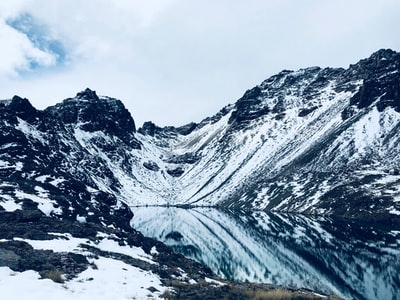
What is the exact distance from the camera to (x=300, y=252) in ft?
290

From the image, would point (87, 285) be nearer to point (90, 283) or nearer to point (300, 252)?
point (90, 283)

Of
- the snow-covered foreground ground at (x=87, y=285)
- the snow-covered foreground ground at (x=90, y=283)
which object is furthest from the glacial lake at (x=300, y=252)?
the snow-covered foreground ground at (x=87, y=285)

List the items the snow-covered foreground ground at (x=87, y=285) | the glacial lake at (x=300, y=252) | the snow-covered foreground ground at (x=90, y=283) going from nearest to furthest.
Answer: the snow-covered foreground ground at (x=87, y=285)
the snow-covered foreground ground at (x=90, y=283)
the glacial lake at (x=300, y=252)

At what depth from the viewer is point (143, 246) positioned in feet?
204

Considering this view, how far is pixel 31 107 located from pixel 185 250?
127542mm

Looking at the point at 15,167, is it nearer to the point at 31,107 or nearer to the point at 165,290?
the point at 165,290

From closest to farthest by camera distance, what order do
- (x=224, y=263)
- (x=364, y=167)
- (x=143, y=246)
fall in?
(x=143, y=246)
(x=224, y=263)
(x=364, y=167)

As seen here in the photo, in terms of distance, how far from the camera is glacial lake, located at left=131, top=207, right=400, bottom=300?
63156 millimetres

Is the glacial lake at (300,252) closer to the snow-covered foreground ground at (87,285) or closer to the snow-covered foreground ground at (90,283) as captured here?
the snow-covered foreground ground at (90,283)

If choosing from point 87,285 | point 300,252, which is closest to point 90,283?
point 87,285

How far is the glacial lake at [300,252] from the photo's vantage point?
63156 mm

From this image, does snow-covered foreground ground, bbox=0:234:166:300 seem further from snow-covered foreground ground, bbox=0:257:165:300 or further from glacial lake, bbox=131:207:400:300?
glacial lake, bbox=131:207:400:300

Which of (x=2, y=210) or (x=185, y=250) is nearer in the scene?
(x=2, y=210)

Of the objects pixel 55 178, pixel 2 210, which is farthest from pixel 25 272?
pixel 55 178
